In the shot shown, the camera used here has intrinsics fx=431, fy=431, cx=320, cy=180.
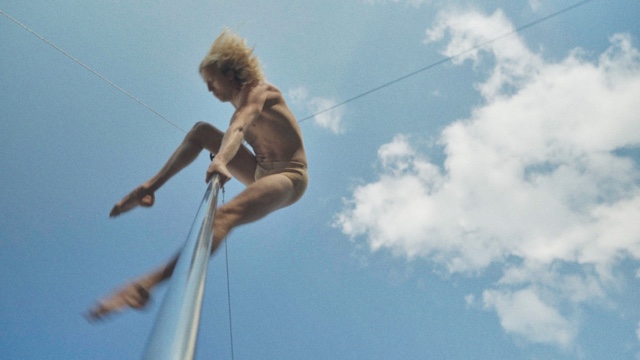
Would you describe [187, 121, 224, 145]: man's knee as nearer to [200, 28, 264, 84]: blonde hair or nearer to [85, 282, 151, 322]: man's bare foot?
[200, 28, 264, 84]: blonde hair

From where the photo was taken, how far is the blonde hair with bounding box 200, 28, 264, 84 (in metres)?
1.56

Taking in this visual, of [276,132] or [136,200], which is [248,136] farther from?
[136,200]

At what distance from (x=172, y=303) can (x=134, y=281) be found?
60 centimetres

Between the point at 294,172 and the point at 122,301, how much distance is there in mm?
745

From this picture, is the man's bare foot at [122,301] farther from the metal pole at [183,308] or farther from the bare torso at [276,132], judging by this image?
the bare torso at [276,132]

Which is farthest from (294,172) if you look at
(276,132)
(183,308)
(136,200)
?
(183,308)

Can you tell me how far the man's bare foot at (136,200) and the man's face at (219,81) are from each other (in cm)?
43

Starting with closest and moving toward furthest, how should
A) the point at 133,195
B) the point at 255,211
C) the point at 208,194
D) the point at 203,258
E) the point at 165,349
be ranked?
1. the point at 165,349
2. the point at 203,258
3. the point at 208,194
4. the point at 255,211
5. the point at 133,195

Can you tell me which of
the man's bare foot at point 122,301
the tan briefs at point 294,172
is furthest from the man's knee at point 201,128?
the man's bare foot at point 122,301

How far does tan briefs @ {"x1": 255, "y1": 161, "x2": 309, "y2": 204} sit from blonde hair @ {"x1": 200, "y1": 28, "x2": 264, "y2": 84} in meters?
0.33

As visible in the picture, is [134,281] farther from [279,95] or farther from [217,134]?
[279,95]

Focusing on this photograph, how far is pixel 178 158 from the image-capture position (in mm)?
1504

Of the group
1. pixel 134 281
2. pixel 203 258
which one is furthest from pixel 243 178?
pixel 203 258

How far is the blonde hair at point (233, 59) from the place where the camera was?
5.11 feet
